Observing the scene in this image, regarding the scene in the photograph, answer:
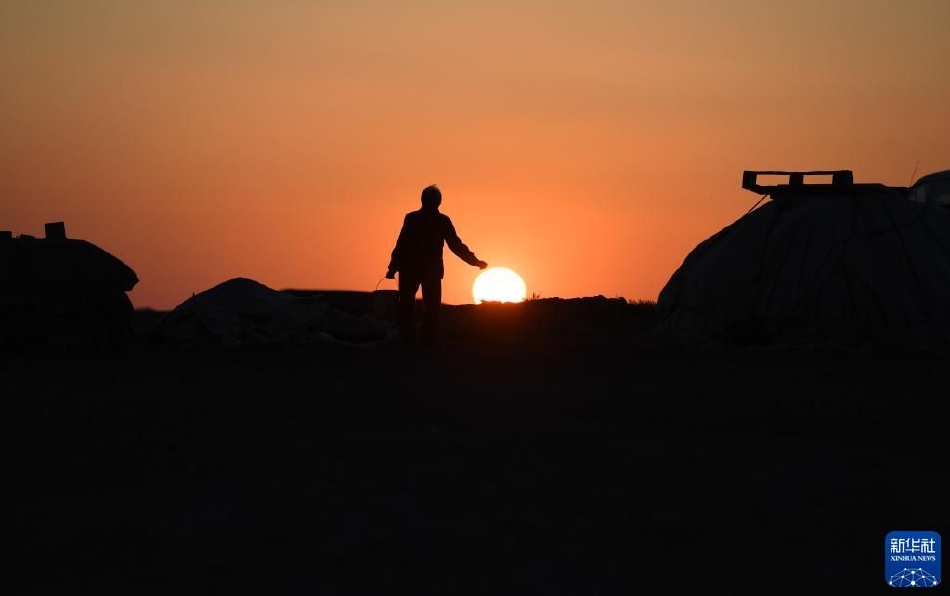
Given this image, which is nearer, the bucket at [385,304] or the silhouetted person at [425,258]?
the silhouetted person at [425,258]

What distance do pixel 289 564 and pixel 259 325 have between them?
1300 cm

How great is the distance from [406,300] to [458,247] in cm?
92

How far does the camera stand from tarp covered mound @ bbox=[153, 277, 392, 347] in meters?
16.6

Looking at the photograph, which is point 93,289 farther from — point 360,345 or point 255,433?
point 255,433

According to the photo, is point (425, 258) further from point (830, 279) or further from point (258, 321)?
point (830, 279)

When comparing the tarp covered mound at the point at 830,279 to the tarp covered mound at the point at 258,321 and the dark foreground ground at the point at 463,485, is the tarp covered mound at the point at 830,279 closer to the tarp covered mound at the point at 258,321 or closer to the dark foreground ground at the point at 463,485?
the tarp covered mound at the point at 258,321

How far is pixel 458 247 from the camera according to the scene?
16188 mm

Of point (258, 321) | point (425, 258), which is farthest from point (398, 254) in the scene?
point (258, 321)

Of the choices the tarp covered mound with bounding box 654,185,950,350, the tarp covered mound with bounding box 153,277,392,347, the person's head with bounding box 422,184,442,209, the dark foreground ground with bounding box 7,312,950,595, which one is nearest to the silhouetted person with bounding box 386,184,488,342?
the person's head with bounding box 422,184,442,209

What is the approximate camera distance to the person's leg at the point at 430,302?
52.2ft

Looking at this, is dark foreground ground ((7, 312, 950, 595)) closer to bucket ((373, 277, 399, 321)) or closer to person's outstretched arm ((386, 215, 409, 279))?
person's outstretched arm ((386, 215, 409, 279))

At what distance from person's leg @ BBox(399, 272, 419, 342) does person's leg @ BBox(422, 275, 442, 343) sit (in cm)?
14

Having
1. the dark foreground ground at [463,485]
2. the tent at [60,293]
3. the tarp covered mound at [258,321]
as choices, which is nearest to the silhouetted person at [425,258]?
the tarp covered mound at [258,321]

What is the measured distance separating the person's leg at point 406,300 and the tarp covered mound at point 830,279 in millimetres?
3957
